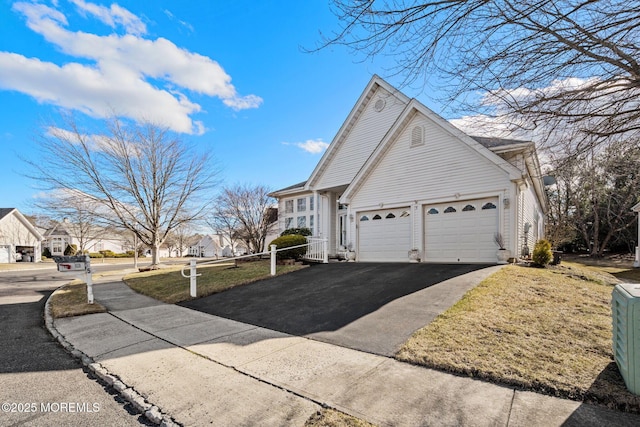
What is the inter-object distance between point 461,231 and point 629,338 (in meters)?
8.89

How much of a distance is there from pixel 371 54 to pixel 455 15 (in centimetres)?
109

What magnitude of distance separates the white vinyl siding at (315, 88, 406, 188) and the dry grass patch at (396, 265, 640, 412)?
10.9m

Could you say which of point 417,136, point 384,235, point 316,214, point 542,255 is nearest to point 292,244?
point 384,235

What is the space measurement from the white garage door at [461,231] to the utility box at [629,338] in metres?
8.07

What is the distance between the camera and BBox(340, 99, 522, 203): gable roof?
1067cm

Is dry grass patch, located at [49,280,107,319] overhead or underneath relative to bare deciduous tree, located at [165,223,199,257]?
overhead

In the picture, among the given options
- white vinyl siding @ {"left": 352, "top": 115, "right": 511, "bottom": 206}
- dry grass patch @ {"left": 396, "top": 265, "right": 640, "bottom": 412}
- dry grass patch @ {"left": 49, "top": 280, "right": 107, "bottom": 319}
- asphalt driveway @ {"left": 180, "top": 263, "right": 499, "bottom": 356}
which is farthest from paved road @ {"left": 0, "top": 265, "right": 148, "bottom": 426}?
white vinyl siding @ {"left": 352, "top": 115, "right": 511, "bottom": 206}

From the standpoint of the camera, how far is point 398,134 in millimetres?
13305

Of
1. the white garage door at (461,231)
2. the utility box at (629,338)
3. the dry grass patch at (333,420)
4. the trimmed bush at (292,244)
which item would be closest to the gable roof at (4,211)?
the trimmed bush at (292,244)

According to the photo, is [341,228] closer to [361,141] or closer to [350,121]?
[361,141]

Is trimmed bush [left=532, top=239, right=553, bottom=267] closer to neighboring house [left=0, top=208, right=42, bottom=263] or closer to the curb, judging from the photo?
the curb

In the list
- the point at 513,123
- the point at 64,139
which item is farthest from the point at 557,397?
the point at 64,139

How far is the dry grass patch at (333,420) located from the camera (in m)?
2.70

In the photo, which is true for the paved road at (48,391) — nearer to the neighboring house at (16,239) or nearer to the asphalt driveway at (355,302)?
the asphalt driveway at (355,302)
